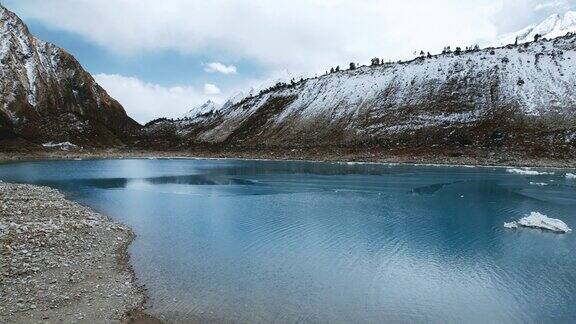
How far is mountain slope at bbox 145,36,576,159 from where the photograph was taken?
404ft

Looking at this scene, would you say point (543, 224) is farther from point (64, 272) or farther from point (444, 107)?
point (444, 107)

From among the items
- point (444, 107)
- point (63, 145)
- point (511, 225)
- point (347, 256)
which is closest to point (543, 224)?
point (511, 225)

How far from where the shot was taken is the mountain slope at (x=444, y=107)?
404 ft

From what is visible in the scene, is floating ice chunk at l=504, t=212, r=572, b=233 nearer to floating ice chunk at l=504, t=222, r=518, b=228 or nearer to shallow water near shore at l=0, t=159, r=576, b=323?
floating ice chunk at l=504, t=222, r=518, b=228

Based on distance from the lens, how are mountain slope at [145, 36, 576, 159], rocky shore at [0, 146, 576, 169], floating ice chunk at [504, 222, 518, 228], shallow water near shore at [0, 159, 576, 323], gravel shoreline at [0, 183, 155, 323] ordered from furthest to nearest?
1. mountain slope at [145, 36, 576, 159]
2. rocky shore at [0, 146, 576, 169]
3. floating ice chunk at [504, 222, 518, 228]
4. shallow water near shore at [0, 159, 576, 323]
5. gravel shoreline at [0, 183, 155, 323]

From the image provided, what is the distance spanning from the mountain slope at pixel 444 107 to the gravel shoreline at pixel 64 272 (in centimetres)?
10590

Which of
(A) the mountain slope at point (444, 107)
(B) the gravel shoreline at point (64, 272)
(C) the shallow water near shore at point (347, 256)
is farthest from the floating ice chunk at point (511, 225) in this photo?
(A) the mountain slope at point (444, 107)

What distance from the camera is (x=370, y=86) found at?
17738 cm

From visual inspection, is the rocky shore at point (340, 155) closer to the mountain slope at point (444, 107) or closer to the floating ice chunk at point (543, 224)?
the mountain slope at point (444, 107)

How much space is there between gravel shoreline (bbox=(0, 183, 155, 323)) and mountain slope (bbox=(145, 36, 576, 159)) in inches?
4169

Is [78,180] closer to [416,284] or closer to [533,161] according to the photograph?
[416,284]

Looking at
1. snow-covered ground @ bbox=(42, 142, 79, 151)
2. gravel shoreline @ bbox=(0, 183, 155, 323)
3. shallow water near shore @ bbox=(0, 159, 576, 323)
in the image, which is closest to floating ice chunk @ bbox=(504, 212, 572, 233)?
shallow water near shore @ bbox=(0, 159, 576, 323)

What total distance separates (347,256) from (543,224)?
60.3 ft

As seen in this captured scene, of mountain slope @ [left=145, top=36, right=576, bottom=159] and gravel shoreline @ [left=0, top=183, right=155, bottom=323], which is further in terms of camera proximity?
mountain slope @ [left=145, top=36, right=576, bottom=159]
